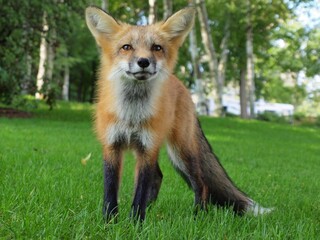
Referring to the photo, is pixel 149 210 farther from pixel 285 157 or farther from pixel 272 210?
pixel 285 157

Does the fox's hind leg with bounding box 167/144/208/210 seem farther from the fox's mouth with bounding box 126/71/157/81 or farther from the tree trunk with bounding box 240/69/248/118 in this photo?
the tree trunk with bounding box 240/69/248/118

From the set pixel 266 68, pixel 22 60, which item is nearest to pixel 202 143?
pixel 22 60

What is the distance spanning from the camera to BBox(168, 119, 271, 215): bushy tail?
194 inches

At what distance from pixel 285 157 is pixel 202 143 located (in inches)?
294

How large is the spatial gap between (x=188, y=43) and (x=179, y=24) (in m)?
39.1

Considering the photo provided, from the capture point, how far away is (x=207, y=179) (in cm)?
523

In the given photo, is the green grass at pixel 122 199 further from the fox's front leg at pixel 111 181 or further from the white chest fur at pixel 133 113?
the white chest fur at pixel 133 113

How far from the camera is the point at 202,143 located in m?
5.39

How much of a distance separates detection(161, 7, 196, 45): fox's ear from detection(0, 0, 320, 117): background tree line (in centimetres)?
1263

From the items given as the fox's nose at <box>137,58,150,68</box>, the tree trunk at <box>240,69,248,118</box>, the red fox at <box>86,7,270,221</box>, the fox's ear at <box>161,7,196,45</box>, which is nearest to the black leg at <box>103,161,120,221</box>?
the red fox at <box>86,7,270,221</box>

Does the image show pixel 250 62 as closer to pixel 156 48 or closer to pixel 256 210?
pixel 256 210

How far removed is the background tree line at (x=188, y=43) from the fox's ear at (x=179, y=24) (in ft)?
41.4

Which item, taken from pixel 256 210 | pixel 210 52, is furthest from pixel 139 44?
pixel 210 52

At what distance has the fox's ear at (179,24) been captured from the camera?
14.3 feet
